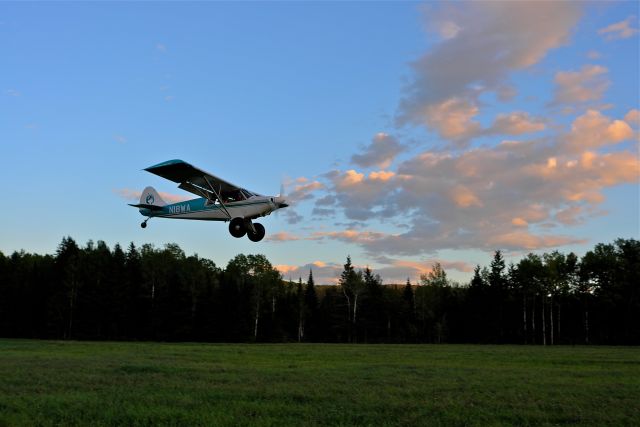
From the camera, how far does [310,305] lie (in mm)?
105875

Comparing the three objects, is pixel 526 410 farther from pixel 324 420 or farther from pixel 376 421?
→ pixel 324 420

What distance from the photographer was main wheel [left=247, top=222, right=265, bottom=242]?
857 inches

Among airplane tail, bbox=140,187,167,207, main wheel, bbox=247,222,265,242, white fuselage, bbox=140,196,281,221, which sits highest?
airplane tail, bbox=140,187,167,207

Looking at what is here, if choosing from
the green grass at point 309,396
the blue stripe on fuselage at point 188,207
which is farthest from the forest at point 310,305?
the blue stripe on fuselage at point 188,207

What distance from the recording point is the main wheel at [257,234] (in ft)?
71.4

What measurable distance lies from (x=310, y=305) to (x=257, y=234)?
85.5m

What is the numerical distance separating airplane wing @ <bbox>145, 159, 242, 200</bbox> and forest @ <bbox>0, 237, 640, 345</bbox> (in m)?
70.8

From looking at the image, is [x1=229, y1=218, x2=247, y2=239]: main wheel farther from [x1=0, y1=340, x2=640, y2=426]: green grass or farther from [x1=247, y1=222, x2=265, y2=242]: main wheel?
[x1=0, y1=340, x2=640, y2=426]: green grass

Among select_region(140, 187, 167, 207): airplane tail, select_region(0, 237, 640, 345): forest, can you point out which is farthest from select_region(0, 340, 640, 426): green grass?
select_region(0, 237, 640, 345): forest

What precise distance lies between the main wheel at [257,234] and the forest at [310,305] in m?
70.7

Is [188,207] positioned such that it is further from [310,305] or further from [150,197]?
[310,305]

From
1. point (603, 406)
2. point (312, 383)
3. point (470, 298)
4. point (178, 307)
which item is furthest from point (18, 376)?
point (470, 298)

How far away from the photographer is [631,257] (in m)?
94.9

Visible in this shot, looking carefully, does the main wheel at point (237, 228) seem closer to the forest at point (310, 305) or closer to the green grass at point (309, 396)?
the green grass at point (309, 396)
